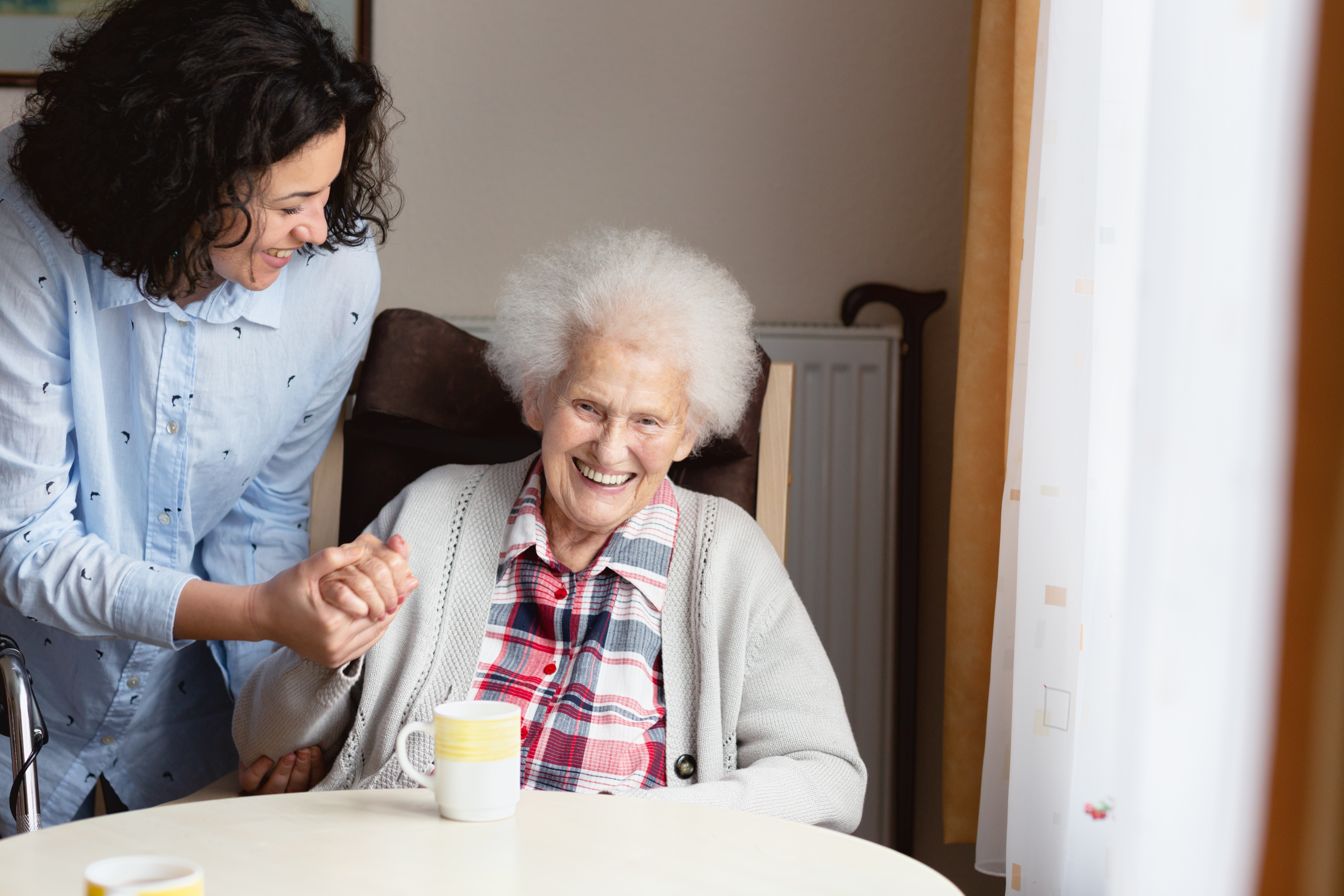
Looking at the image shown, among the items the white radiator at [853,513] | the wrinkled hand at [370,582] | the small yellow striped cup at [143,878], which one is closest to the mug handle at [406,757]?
the wrinkled hand at [370,582]

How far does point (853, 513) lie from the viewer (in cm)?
214

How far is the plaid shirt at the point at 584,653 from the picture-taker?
4.37 feet

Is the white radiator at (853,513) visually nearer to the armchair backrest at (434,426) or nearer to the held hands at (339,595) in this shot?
the armchair backrest at (434,426)

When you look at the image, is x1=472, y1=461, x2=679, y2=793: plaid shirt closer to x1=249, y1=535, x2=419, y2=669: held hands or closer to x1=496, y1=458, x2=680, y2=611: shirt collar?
x1=496, y1=458, x2=680, y2=611: shirt collar

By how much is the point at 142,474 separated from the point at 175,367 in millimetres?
148

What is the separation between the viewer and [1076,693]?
124 cm

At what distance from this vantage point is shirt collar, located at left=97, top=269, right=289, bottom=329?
1300 millimetres

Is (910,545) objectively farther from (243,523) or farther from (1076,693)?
(243,523)

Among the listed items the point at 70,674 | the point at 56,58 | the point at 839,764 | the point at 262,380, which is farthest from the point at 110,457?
the point at 839,764

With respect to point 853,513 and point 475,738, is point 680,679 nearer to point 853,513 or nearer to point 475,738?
point 475,738

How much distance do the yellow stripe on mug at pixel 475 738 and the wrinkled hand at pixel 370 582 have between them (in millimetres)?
260

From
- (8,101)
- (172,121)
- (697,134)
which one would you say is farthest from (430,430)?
(8,101)

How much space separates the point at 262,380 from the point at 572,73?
1.10m

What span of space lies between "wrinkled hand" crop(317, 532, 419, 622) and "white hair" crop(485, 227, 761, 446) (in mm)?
400
